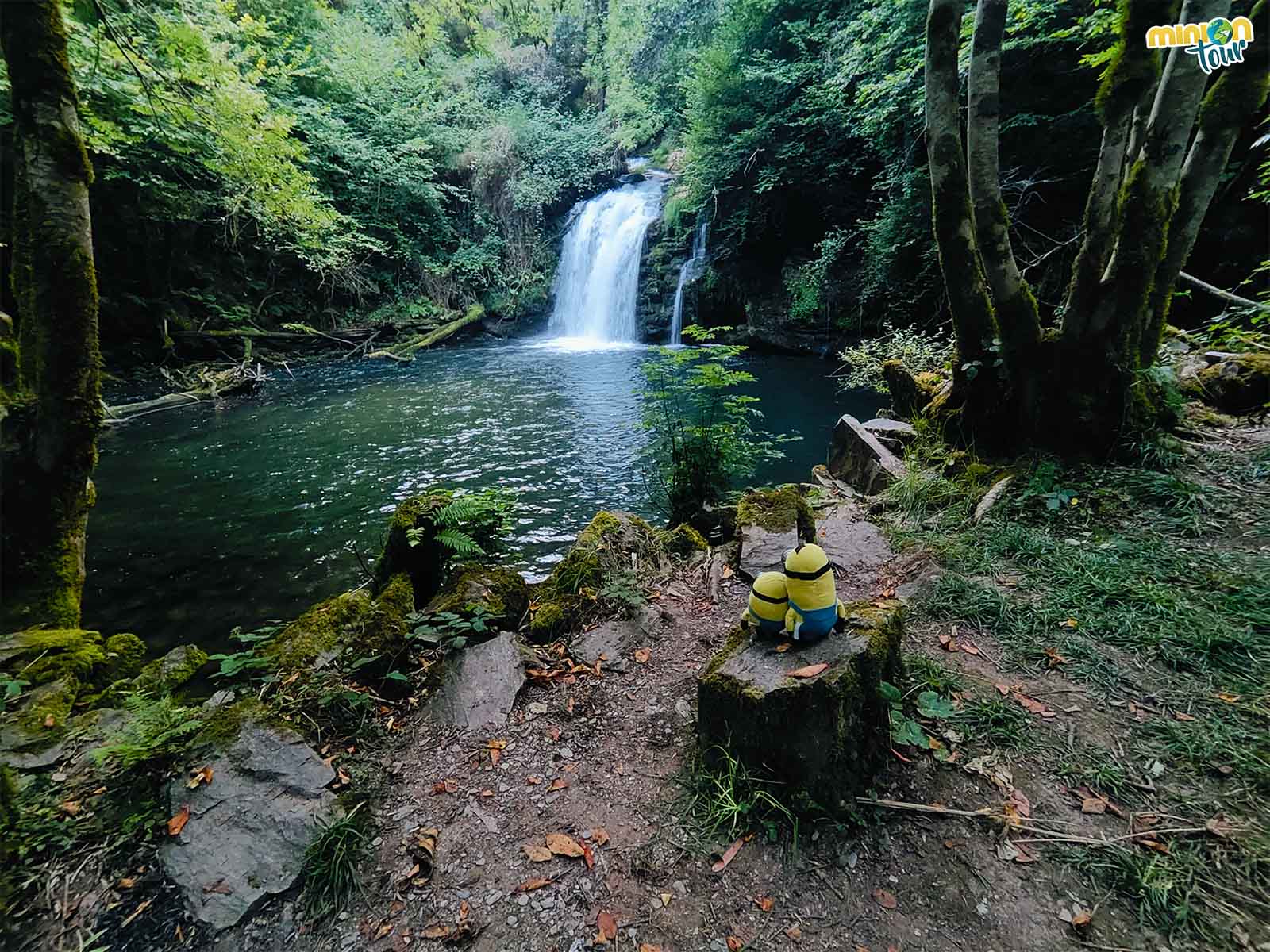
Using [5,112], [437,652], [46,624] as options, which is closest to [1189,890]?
[437,652]

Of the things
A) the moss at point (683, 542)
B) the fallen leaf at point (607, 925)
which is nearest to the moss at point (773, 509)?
the moss at point (683, 542)

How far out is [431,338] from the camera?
59.8ft

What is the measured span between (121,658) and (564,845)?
3481 millimetres

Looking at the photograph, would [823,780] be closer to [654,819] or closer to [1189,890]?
[654,819]

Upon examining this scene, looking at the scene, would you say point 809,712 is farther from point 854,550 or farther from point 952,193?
point 952,193

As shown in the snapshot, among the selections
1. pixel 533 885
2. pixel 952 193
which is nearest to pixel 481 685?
pixel 533 885

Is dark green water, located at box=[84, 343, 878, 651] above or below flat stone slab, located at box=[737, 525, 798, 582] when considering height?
below

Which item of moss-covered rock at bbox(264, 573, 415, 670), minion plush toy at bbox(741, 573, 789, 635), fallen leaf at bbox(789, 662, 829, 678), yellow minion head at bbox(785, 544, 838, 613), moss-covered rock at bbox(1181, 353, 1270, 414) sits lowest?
moss-covered rock at bbox(264, 573, 415, 670)

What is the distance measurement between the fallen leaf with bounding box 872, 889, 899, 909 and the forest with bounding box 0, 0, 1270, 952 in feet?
0.06

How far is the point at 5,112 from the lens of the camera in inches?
379

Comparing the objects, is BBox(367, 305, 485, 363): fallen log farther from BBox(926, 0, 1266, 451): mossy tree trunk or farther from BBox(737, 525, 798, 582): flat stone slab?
BBox(926, 0, 1266, 451): mossy tree trunk

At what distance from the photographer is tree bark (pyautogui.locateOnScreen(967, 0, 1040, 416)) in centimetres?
383

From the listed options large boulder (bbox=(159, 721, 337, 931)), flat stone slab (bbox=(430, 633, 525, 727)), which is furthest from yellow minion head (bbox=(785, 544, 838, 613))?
large boulder (bbox=(159, 721, 337, 931))

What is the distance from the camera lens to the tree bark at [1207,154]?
12.1 feet
